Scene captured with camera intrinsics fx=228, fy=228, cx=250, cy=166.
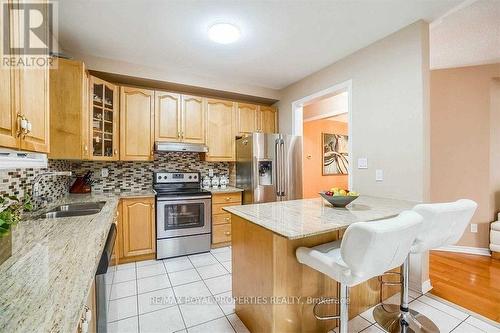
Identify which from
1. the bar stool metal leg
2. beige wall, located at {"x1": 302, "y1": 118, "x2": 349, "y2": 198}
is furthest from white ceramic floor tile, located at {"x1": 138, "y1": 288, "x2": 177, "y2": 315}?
beige wall, located at {"x1": 302, "y1": 118, "x2": 349, "y2": 198}

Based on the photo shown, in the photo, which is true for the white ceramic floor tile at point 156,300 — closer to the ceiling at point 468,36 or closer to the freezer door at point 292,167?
the freezer door at point 292,167

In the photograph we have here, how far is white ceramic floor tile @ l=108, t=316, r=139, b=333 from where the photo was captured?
66.2 inches

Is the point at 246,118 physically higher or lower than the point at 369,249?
higher

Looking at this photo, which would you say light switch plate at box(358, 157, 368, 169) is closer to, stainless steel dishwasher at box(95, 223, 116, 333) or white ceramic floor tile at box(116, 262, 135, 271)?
stainless steel dishwasher at box(95, 223, 116, 333)

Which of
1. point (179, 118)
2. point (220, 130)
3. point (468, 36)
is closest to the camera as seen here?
point (468, 36)

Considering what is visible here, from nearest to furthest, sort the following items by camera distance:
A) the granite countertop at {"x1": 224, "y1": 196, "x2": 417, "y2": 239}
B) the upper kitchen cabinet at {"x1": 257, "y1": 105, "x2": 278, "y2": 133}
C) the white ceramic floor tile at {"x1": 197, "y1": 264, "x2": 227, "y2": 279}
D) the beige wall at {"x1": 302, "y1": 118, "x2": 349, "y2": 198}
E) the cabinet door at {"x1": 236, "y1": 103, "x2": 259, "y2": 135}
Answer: the granite countertop at {"x1": 224, "y1": 196, "x2": 417, "y2": 239} < the white ceramic floor tile at {"x1": 197, "y1": 264, "x2": 227, "y2": 279} < the cabinet door at {"x1": 236, "y1": 103, "x2": 259, "y2": 135} < the upper kitchen cabinet at {"x1": 257, "y1": 105, "x2": 278, "y2": 133} < the beige wall at {"x1": 302, "y1": 118, "x2": 349, "y2": 198}

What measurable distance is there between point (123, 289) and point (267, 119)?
3142mm

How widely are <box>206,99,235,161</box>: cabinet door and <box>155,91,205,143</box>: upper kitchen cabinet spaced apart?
13cm

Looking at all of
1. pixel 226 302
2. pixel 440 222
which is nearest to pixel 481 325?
pixel 440 222

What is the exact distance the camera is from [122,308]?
1.94 meters

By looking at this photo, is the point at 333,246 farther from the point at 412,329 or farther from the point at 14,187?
the point at 14,187

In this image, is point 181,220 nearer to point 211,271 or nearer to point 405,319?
point 211,271

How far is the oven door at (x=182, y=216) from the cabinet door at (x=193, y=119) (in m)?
0.92

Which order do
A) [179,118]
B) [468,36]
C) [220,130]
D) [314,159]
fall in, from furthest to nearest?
[314,159] < [220,130] < [179,118] < [468,36]
